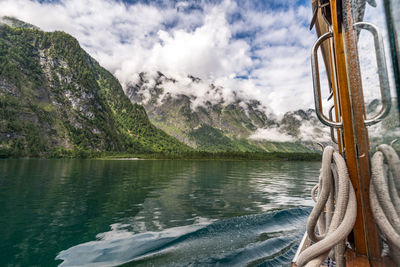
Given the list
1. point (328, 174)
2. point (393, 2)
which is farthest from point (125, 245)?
point (393, 2)

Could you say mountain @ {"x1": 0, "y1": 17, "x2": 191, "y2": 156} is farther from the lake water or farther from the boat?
the boat

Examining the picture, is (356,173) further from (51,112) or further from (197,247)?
(51,112)

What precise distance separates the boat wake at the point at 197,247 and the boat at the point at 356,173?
3.16 m

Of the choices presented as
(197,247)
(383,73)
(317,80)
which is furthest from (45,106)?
(383,73)

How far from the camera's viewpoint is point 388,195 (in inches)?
70.6

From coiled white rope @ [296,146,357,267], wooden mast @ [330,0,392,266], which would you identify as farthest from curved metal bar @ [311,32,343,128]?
coiled white rope @ [296,146,357,267]

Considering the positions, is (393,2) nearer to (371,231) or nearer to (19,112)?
(371,231)

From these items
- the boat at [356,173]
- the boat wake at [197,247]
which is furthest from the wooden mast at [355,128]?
the boat wake at [197,247]

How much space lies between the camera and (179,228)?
7.44 m

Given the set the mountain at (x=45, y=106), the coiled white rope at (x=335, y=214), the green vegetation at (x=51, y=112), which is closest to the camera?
the coiled white rope at (x=335, y=214)

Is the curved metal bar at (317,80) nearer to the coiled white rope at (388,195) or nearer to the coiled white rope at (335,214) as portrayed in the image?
the coiled white rope at (335,214)

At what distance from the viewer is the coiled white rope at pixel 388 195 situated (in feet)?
5.71

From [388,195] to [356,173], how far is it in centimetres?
41

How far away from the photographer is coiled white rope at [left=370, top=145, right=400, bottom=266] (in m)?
1.74
